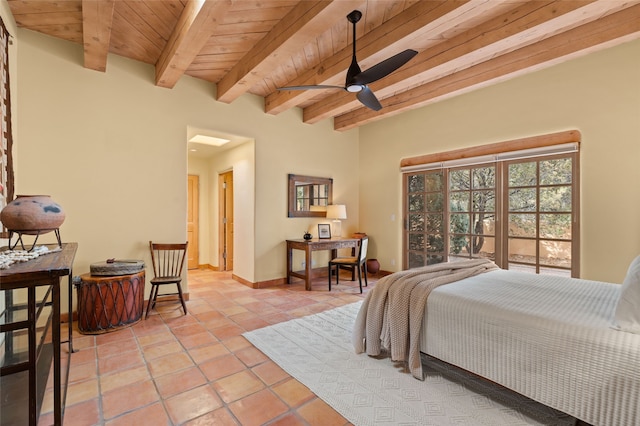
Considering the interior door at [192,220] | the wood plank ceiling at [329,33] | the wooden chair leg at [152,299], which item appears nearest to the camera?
the wood plank ceiling at [329,33]

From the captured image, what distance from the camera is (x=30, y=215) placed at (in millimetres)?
1665

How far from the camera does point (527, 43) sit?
10.2 ft

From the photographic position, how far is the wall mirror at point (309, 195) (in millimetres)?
5043

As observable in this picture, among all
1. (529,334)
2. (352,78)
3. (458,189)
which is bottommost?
(529,334)

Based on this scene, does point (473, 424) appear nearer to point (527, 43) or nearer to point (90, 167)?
point (527, 43)

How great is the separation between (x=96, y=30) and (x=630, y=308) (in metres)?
4.26

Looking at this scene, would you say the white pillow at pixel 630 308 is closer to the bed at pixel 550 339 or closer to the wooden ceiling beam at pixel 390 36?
the bed at pixel 550 339

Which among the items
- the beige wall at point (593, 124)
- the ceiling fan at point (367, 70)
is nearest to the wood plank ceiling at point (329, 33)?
the ceiling fan at point (367, 70)

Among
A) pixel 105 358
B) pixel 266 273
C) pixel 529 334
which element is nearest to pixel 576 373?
pixel 529 334

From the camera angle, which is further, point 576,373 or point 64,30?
point 64,30

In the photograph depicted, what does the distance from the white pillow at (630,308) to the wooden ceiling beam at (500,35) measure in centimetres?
212

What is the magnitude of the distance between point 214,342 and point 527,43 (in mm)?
4335

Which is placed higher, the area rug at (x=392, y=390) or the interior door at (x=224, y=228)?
the interior door at (x=224, y=228)

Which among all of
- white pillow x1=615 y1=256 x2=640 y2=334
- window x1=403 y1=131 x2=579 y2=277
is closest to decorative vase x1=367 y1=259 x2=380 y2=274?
window x1=403 y1=131 x2=579 y2=277
